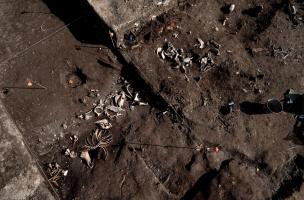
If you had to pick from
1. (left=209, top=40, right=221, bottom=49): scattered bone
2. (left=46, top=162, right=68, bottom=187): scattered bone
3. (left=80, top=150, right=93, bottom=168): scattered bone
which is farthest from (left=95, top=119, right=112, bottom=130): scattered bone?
(left=209, top=40, right=221, bottom=49): scattered bone

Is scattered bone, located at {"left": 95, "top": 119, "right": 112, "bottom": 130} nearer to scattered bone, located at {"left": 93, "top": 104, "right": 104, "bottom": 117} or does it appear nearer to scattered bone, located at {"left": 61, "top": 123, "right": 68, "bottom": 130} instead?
scattered bone, located at {"left": 93, "top": 104, "right": 104, "bottom": 117}

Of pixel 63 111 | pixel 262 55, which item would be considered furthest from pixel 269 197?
pixel 63 111

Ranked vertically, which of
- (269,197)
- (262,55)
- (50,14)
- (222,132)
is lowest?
(269,197)

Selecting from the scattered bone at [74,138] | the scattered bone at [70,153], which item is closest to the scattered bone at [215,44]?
the scattered bone at [74,138]

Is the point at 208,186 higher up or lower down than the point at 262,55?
lower down

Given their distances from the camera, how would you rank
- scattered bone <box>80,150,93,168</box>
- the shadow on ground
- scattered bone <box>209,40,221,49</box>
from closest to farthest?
1. scattered bone <box>80,150,93,168</box>
2. scattered bone <box>209,40,221,49</box>
3. the shadow on ground

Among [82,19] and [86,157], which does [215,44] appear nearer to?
[82,19]

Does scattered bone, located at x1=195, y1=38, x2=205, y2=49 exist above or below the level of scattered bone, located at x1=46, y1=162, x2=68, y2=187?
above

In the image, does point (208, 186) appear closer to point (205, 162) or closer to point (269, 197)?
point (205, 162)
